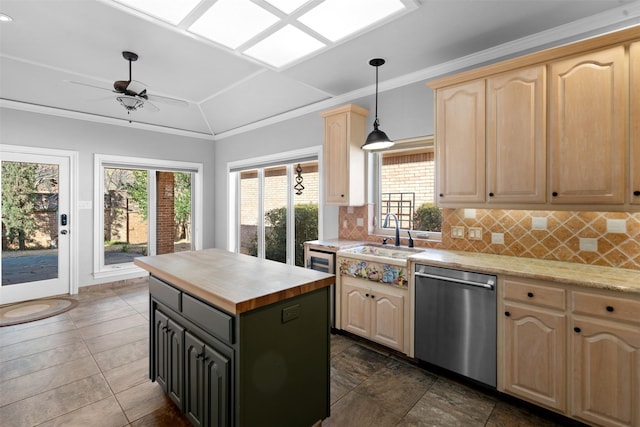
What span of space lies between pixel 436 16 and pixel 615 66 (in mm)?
1199

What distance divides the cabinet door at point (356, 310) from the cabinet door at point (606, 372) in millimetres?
1521

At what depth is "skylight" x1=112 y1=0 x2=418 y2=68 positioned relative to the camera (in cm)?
223

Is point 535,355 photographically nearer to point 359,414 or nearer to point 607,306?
point 607,306

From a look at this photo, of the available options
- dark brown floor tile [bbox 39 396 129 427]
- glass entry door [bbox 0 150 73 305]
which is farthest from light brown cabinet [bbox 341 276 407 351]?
glass entry door [bbox 0 150 73 305]

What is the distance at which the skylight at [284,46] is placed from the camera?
2627 mm

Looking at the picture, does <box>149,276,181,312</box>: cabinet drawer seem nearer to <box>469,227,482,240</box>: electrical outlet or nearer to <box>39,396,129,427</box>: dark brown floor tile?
<box>39,396,129,427</box>: dark brown floor tile

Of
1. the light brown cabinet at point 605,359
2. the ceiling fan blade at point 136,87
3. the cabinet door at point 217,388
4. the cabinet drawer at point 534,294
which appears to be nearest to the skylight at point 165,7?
the ceiling fan blade at point 136,87

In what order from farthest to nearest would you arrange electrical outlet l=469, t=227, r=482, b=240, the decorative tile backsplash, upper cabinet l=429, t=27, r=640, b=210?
electrical outlet l=469, t=227, r=482, b=240 → the decorative tile backsplash → upper cabinet l=429, t=27, r=640, b=210

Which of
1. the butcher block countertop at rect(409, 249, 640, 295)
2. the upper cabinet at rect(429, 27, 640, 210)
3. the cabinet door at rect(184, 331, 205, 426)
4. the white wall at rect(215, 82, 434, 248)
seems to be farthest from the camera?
the white wall at rect(215, 82, 434, 248)

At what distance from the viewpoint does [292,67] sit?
325 cm

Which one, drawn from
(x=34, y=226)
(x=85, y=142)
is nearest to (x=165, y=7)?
(x=85, y=142)

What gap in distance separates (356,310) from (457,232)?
1.24 meters

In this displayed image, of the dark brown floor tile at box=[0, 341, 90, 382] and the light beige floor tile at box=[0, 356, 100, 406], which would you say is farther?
the dark brown floor tile at box=[0, 341, 90, 382]

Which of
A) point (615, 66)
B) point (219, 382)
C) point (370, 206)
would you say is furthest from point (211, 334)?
point (615, 66)
